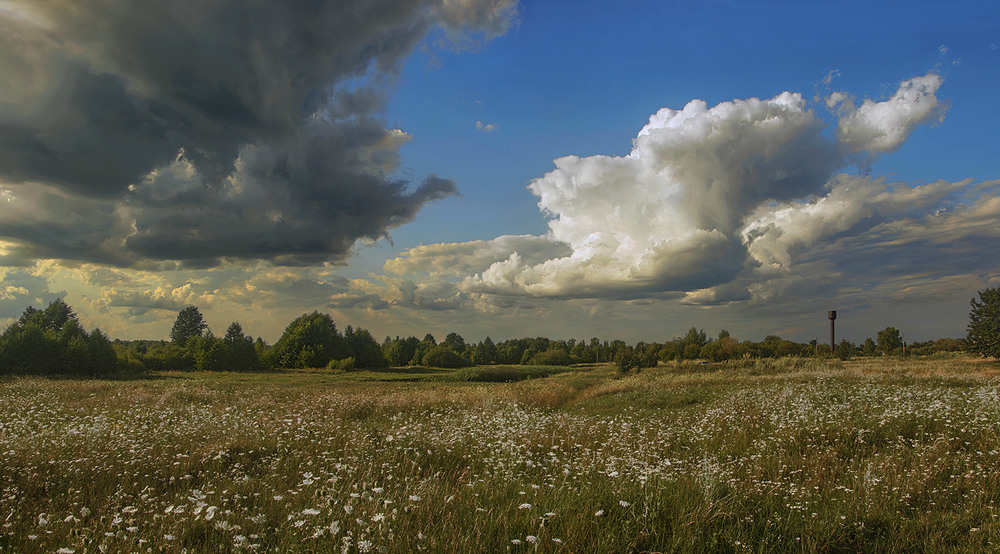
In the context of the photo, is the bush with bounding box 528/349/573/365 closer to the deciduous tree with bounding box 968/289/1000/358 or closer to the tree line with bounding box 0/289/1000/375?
the tree line with bounding box 0/289/1000/375

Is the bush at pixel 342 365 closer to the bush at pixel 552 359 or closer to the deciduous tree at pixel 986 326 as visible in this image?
the bush at pixel 552 359

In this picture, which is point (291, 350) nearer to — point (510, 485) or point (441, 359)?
point (441, 359)

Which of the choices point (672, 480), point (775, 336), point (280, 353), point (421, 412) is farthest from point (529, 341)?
point (672, 480)

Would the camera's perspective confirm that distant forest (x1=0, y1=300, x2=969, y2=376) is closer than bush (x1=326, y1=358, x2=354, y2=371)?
Yes

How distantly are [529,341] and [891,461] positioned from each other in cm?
15518

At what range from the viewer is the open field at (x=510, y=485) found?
13.6ft

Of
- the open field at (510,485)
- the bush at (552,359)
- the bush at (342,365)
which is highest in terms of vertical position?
the open field at (510,485)

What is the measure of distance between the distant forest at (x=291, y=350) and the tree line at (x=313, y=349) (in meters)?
0.11

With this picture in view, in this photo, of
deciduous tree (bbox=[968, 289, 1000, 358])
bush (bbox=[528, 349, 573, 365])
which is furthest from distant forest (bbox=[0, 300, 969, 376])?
deciduous tree (bbox=[968, 289, 1000, 358])

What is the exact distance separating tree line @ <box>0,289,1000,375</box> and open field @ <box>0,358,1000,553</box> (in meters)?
48.8

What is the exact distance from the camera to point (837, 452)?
8602 millimetres

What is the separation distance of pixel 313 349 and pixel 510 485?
85.8 m

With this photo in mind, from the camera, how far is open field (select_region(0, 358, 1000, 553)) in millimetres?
4137

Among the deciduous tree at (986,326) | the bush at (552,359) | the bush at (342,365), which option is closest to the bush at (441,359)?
the bush at (552,359)
